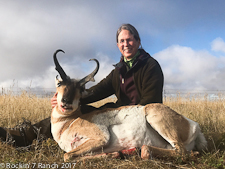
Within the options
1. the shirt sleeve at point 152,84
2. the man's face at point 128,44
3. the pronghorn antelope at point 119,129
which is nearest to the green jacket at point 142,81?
the shirt sleeve at point 152,84

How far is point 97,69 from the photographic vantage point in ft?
13.3

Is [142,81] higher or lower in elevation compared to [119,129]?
higher

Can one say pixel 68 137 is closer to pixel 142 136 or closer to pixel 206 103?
pixel 142 136

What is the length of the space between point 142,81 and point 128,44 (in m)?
1.08

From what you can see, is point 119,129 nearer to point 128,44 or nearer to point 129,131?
point 129,131

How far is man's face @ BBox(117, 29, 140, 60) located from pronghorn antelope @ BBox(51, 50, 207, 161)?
52.8 inches

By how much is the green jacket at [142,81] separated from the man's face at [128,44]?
213 mm

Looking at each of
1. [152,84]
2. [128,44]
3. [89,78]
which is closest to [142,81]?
[152,84]

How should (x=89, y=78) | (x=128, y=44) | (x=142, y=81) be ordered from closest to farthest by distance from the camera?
(x=89, y=78) → (x=142, y=81) → (x=128, y=44)

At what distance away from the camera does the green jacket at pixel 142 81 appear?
4.50m

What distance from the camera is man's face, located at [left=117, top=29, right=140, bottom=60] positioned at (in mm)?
5066

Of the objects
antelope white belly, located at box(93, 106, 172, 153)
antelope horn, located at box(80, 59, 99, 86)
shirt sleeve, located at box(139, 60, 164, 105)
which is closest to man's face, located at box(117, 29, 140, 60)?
shirt sleeve, located at box(139, 60, 164, 105)

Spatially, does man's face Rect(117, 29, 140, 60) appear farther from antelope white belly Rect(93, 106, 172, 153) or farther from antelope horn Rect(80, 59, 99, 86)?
antelope white belly Rect(93, 106, 172, 153)

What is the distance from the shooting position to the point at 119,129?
3.73 m
